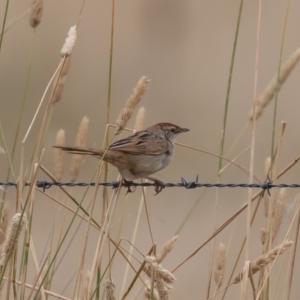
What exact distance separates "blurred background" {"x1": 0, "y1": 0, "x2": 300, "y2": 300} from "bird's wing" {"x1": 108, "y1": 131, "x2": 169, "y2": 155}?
3.27 metres

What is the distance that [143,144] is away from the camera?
5.82 meters

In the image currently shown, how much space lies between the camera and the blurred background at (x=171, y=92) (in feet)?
32.7

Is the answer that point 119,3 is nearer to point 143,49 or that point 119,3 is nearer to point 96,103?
point 143,49

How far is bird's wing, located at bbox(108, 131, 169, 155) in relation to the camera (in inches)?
219

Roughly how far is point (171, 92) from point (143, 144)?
764 centimetres

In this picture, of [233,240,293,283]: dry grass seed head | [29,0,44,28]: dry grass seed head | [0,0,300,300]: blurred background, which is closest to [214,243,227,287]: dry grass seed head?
[233,240,293,283]: dry grass seed head

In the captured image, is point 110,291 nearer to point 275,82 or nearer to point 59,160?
point 59,160

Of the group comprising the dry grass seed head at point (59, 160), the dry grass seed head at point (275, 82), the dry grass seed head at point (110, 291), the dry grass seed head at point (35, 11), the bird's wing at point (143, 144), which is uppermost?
the dry grass seed head at point (35, 11)

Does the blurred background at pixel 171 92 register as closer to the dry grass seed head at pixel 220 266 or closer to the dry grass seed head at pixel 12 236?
the dry grass seed head at pixel 220 266

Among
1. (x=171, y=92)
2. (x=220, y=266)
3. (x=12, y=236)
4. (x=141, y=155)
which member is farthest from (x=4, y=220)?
(x=171, y=92)

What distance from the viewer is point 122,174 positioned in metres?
5.54

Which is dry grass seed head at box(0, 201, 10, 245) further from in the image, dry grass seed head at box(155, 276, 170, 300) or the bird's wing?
the bird's wing

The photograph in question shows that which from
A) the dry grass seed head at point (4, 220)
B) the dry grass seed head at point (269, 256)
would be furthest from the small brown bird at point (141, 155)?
the dry grass seed head at point (269, 256)

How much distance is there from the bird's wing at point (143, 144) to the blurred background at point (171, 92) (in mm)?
3266
